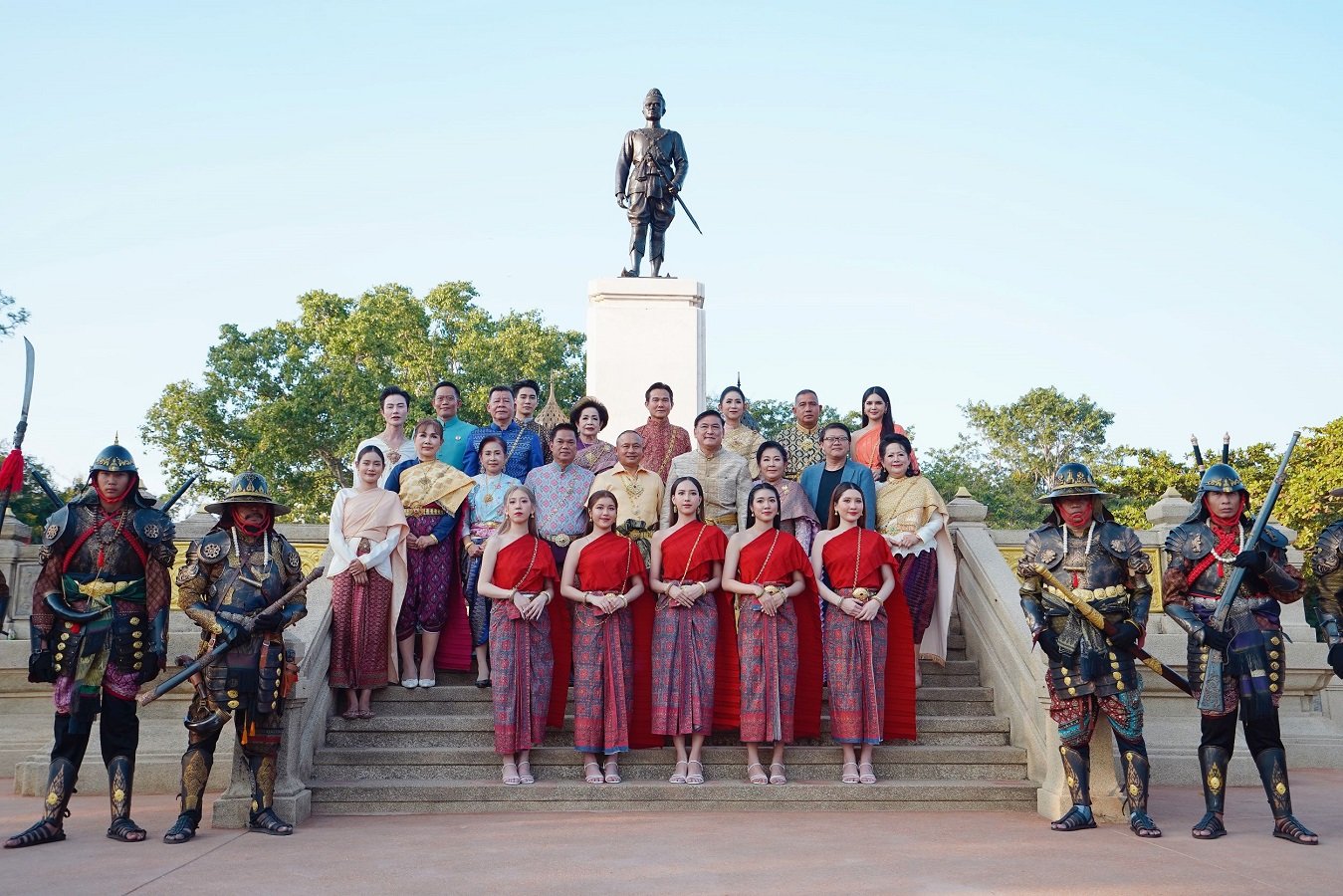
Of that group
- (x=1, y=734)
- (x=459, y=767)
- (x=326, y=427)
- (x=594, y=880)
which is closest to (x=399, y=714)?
(x=459, y=767)

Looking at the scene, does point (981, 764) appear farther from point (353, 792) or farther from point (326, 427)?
point (326, 427)

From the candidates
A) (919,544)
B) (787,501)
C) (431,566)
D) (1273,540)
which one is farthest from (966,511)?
(431,566)

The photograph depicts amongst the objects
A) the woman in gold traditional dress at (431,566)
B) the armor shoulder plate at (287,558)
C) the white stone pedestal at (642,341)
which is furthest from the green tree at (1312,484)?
the armor shoulder plate at (287,558)

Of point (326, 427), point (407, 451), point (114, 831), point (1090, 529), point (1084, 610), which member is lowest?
point (114, 831)

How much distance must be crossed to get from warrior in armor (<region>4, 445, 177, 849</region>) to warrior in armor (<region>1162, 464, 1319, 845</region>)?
17.9 feet

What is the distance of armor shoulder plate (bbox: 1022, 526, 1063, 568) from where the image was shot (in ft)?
19.9

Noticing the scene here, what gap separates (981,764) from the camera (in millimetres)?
6867

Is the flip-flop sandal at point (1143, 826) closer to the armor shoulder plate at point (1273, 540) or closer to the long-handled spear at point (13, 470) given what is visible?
the armor shoulder plate at point (1273, 540)

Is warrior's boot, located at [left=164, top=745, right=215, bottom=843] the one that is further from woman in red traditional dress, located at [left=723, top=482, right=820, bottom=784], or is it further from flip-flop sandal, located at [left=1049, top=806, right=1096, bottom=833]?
flip-flop sandal, located at [left=1049, top=806, right=1096, bottom=833]

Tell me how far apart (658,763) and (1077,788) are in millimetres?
2462

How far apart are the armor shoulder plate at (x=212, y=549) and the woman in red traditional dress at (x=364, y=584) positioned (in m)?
1.02

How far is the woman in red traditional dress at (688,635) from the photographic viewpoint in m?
6.64

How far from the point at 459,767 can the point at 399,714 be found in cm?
61

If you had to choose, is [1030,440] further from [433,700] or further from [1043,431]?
[433,700]
